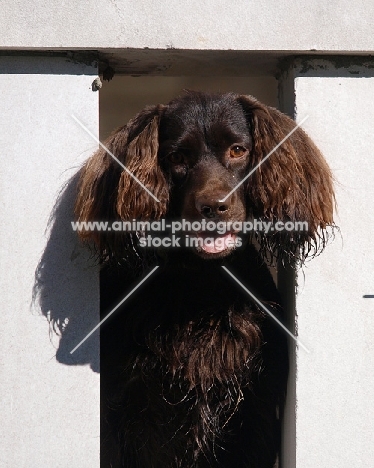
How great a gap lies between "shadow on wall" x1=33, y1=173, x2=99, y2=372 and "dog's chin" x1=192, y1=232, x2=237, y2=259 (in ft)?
1.47

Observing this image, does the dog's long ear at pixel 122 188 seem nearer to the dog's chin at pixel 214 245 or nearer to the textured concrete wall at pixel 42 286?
the textured concrete wall at pixel 42 286

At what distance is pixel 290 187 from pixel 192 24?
2.45 ft

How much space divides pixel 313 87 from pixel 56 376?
5.06 feet

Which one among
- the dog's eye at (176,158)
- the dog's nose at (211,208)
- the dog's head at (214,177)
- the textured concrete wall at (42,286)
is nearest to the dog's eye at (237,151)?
the dog's head at (214,177)

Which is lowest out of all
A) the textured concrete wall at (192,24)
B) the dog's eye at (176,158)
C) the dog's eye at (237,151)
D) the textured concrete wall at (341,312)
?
the textured concrete wall at (341,312)

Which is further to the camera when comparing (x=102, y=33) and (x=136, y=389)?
(x=136, y=389)

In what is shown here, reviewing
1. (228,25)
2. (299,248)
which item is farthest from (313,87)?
(299,248)

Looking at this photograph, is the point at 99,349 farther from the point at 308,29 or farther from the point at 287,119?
the point at 308,29

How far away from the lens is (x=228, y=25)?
3391 mm

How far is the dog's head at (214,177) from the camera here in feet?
11.0

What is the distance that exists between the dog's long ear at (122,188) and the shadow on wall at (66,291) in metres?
0.09

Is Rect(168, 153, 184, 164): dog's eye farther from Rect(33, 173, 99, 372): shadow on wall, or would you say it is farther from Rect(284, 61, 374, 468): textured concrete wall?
Rect(284, 61, 374, 468): textured concrete wall

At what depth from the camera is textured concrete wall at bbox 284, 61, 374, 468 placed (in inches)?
135

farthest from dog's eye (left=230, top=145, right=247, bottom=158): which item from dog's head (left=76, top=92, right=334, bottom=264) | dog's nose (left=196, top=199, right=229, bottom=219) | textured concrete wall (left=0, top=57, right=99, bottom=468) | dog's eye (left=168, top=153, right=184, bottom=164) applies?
textured concrete wall (left=0, top=57, right=99, bottom=468)
